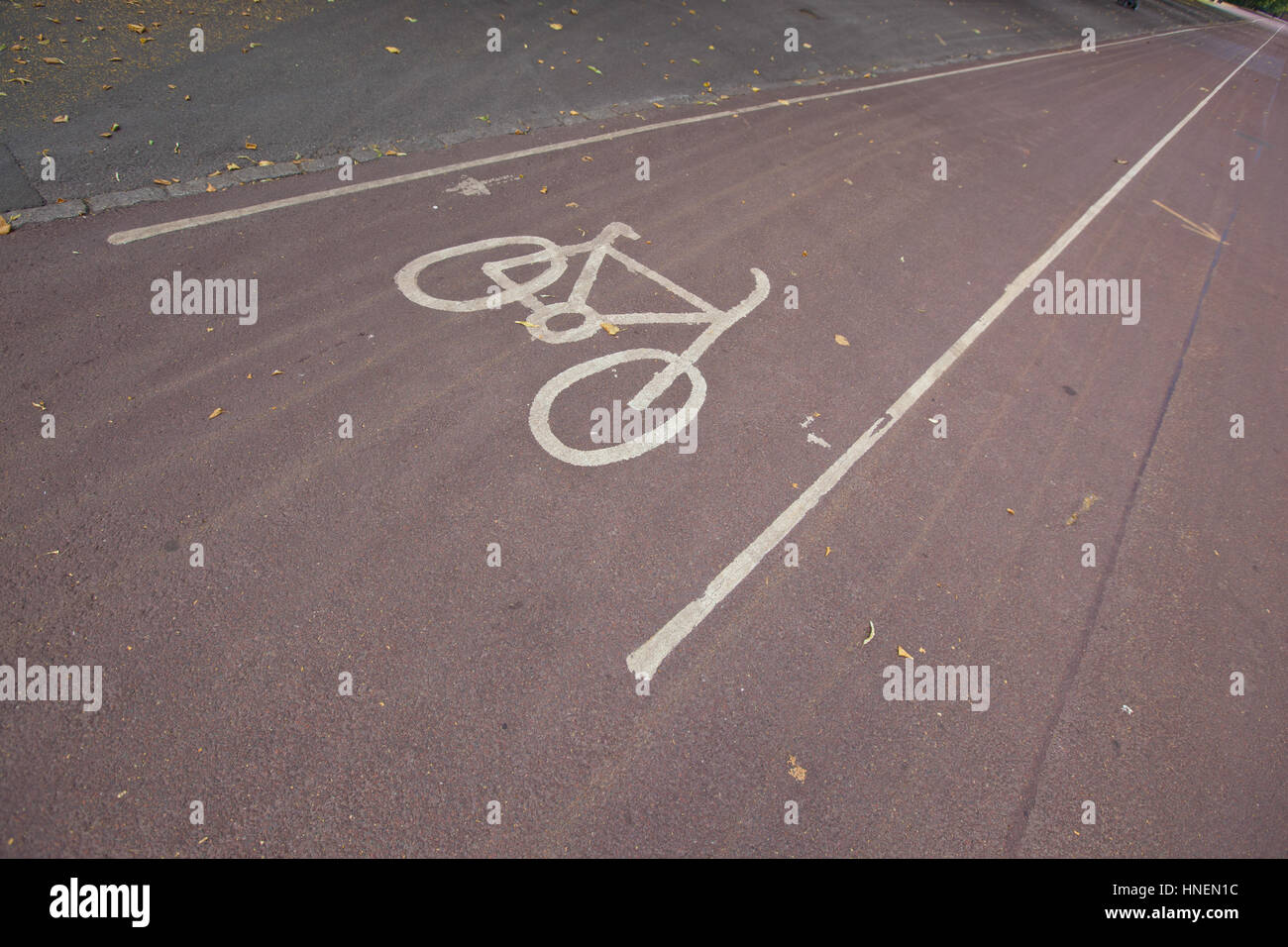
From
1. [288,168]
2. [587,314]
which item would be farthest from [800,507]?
[288,168]

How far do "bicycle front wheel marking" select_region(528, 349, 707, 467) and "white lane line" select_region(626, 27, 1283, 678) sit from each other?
995 mm

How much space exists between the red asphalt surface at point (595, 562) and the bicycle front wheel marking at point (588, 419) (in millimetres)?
106

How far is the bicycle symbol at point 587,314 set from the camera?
485cm

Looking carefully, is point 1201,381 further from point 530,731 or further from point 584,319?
point 530,731

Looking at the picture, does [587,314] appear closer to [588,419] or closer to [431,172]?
[588,419]

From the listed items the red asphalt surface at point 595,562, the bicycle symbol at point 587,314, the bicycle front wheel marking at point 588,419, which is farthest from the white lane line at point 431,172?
the bicycle front wheel marking at point 588,419

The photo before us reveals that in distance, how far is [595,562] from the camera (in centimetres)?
409

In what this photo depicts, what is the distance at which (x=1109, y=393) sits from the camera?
623 centimetres

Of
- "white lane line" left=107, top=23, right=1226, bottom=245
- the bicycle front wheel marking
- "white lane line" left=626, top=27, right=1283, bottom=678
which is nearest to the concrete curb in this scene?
"white lane line" left=107, top=23, right=1226, bottom=245

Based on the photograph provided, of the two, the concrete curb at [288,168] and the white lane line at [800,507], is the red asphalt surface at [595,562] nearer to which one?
the white lane line at [800,507]

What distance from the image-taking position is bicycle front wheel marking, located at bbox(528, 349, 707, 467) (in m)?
4.68

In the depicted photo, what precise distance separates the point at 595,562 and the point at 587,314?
2.52m

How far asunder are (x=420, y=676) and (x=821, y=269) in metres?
5.50
